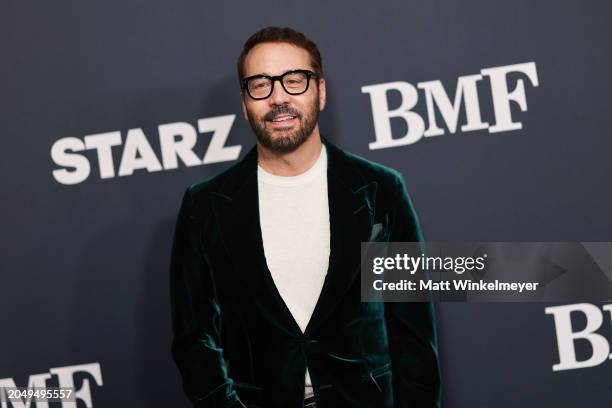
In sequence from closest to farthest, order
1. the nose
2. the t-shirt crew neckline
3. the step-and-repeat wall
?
1. the nose
2. the t-shirt crew neckline
3. the step-and-repeat wall

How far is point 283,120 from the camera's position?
2.04 metres

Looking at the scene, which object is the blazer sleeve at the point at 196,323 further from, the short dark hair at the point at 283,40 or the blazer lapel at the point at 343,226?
the short dark hair at the point at 283,40

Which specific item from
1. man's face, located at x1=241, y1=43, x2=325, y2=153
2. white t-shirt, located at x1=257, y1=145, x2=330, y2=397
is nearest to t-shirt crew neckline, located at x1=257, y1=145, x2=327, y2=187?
white t-shirt, located at x1=257, y1=145, x2=330, y2=397

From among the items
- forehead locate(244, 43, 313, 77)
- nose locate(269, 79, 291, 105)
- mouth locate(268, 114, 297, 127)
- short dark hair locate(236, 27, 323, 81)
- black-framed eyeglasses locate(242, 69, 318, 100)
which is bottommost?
mouth locate(268, 114, 297, 127)

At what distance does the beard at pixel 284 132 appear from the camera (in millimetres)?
2041

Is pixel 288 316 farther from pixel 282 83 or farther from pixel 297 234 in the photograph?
pixel 282 83

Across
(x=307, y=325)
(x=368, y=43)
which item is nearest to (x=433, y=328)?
(x=307, y=325)

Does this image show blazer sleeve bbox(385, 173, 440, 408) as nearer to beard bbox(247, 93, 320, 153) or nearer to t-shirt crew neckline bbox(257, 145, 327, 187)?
t-shirt crew neckline bbox(257, 145, 327, 187)

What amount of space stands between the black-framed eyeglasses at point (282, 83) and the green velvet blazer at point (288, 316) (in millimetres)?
234

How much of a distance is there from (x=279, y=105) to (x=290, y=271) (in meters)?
0.50

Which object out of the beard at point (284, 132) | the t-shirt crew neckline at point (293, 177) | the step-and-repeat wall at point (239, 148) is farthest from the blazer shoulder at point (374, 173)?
the step-and-repeat wall at point (239, 148)

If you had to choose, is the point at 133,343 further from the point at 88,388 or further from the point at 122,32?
the point at 122,32

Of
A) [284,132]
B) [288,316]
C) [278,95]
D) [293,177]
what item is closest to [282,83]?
[278,95]

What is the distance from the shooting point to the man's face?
80.2 inches
